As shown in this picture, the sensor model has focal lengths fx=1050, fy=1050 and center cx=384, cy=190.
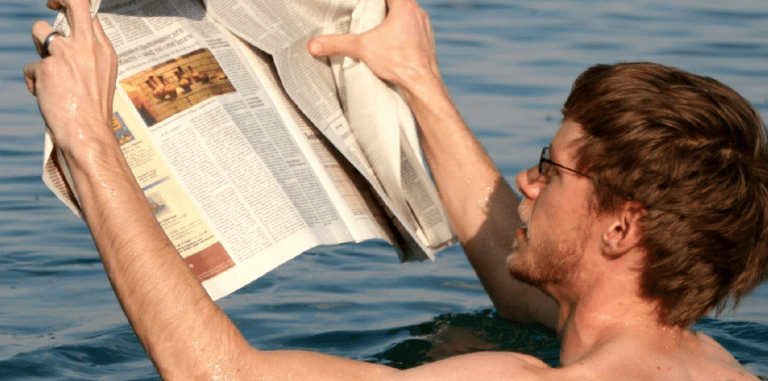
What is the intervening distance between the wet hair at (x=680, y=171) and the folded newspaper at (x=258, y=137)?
2.39 feet

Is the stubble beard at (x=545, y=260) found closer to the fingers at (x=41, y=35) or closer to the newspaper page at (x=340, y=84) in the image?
the newspaper page at (x=340, y=84)

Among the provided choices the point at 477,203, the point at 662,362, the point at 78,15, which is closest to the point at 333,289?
the point at 477,203

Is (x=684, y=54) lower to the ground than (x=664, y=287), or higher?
lower

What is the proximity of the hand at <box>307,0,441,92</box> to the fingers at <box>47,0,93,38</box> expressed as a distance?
0.82 meters

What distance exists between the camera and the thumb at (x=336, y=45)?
290 cm

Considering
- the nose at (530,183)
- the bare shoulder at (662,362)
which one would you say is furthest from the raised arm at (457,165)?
the bare shoulder at (662,362)

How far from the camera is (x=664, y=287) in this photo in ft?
7.80

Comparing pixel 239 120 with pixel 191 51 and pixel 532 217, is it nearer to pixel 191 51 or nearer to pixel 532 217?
pixel 191 51

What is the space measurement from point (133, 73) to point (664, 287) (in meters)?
1.38

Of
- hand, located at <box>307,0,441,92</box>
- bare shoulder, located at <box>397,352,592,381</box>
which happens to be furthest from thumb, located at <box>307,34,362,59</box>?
bare shoulder, located at <box>397,352,592,381</box>

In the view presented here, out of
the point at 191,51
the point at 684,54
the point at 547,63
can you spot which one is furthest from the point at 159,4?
the point at 684,54

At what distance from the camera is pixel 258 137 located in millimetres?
2822

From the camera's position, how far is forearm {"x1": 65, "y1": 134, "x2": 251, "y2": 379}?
7.02ft

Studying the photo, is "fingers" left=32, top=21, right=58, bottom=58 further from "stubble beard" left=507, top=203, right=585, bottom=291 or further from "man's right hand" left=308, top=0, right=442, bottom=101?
"stubble beard" left=507, top=203, right=585, bottom=291
